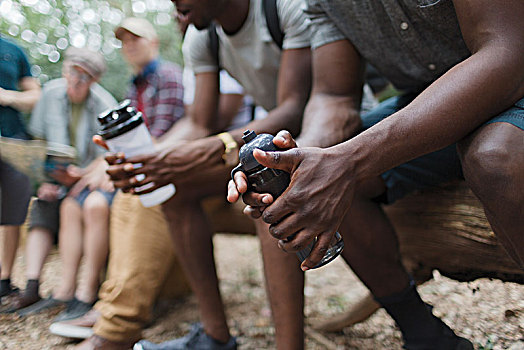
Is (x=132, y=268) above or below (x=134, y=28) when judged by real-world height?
below

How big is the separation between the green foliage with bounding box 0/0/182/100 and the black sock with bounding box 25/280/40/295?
3.20 feet

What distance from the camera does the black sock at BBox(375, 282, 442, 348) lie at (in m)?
1.56

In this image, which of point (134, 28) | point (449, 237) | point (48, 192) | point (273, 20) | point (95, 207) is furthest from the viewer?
point (134, 28)

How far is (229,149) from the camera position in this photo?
193 cm

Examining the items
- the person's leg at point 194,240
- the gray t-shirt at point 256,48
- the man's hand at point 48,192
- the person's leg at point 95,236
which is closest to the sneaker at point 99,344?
the person's leg at point 194,240

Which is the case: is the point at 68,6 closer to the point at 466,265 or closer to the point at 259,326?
the point at 259,326

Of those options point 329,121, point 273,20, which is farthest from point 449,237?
point 273,20

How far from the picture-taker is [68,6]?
2520 millimetres

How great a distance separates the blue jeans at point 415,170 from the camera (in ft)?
4.98

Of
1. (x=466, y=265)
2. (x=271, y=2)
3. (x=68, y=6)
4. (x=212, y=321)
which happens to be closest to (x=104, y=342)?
(x=212, y=321)

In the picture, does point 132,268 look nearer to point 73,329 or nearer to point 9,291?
point 73,329

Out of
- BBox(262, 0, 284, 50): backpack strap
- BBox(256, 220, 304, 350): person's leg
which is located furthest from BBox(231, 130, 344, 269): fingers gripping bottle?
BBox(262, 0, 284, 50): backpack strap

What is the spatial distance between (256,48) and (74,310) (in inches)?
62.7

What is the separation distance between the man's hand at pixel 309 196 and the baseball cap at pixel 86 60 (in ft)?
7.18
